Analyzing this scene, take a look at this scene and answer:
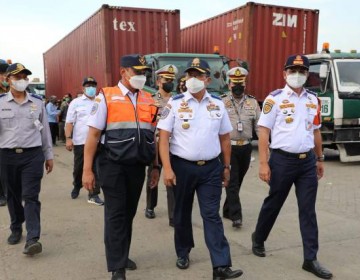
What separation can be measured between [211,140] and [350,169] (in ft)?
21.2

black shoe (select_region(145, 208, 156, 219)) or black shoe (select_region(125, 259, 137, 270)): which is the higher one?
black shoe (select_region(125, 259, 137, 270))

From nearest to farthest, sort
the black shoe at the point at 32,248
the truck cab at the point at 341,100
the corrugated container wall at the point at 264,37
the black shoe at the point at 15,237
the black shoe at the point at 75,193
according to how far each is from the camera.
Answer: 1. the black shoe at the point at 32,248
2. the black shoe at the point at 15,237
3. the black shoe at the point at 75,193
4. the truck cab at the point at 341,100
5. the corrugated container wall at the point at 264,37

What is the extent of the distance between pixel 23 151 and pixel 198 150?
183 cm

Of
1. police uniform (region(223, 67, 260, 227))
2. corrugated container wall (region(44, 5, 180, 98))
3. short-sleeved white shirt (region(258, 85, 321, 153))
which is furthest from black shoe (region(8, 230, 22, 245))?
corrugated container wall (region(44, 5, 180, 98))

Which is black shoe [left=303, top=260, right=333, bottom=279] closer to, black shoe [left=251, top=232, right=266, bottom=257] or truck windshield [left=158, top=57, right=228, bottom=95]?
black shoe [left=251, top=232, right=266, bottom=257]

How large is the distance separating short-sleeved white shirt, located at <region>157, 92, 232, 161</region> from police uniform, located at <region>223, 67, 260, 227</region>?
4.31ft

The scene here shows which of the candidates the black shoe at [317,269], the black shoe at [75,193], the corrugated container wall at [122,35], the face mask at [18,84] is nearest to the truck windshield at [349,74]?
the corrugated container wall at [122,35]

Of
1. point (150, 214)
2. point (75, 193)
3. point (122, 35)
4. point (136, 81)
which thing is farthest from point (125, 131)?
point (122, 35)

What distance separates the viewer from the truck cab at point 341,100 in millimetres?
9461

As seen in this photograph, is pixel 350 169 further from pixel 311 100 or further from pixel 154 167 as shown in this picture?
pixel 154 167

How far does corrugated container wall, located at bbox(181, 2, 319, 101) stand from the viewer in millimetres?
11609

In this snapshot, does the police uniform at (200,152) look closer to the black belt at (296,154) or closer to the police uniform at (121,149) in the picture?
the police uniform at (121,149)

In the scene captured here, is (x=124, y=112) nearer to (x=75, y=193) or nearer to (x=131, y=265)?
(x=131, y=265)

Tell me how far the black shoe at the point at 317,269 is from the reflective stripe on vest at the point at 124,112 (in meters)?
1.77
